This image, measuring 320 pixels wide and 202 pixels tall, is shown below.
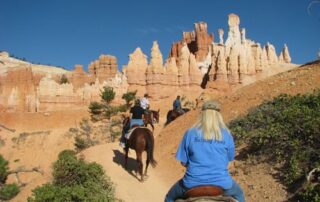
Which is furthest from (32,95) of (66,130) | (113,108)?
(113,108)

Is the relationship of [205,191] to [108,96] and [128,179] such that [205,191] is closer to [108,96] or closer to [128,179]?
[128,179]

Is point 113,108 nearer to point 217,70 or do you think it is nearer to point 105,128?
point 105,128

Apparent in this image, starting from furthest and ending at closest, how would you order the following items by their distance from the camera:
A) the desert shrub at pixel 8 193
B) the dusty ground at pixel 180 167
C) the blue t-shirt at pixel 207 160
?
the desert shrub at pixel 8 193
the dusty ground at pixel 180 167
the blue t-shirt at pixel 207 160

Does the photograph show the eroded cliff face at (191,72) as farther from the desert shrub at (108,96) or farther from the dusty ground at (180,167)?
the dusty ground at (180,167)

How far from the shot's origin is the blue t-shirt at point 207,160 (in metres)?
5.39

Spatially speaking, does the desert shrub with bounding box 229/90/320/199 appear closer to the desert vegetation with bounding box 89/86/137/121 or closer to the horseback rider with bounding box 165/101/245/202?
the horseback rider with bounding box 165/101/245/202

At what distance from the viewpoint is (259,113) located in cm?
1494

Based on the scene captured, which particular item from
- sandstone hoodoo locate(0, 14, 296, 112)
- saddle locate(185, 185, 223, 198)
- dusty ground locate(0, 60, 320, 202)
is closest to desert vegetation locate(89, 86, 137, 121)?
sandstone hoodoo locate(0, 14, 296, 112)

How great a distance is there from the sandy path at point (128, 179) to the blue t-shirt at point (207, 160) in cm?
676

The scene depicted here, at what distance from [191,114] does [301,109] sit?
10.6 m

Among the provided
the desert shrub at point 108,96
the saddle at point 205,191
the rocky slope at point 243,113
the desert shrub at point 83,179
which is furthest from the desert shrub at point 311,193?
the desert shrub at point 108,96

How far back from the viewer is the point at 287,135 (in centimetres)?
1185

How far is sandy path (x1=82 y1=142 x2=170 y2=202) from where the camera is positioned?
12.3 meters

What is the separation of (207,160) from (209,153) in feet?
0.29
